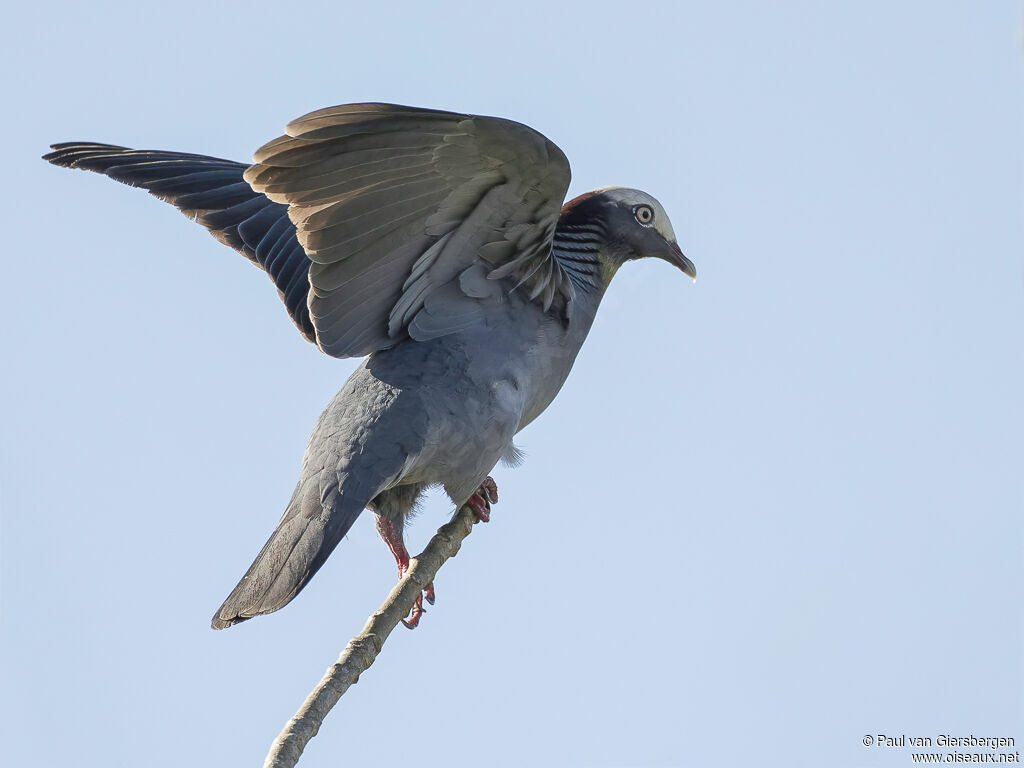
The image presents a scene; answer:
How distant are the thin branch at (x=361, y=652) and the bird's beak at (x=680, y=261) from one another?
82.9 inches

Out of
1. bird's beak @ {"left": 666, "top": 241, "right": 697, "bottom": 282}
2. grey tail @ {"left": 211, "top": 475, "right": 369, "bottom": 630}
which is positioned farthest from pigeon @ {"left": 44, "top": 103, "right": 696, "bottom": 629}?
bird's beak @ {"left": 666, "top": 241, "right": 697, "bottom": 282}

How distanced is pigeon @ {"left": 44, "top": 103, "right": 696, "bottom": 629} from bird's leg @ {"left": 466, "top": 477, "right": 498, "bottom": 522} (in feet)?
0.04

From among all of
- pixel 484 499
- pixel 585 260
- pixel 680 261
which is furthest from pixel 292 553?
pixel 680 261

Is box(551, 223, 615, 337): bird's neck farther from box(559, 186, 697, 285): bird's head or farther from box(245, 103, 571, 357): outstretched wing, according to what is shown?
box(245, 103, 571, 357): outstretched wing

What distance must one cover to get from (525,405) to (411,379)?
2.05 ft

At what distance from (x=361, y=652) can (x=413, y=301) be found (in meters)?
2.06

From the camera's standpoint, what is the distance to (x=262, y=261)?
668cm

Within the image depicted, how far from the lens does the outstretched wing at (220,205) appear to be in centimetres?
668

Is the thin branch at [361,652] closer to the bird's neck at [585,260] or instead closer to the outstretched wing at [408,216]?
the outstretched wing at [408,216]

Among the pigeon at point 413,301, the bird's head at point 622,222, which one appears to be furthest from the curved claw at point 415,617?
the bird's head at point 622,222

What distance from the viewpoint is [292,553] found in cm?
512

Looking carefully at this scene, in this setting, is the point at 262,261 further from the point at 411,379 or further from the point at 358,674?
the point at 358,674

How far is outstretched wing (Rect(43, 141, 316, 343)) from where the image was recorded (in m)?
6.68

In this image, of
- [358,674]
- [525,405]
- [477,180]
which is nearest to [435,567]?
[358,674]
